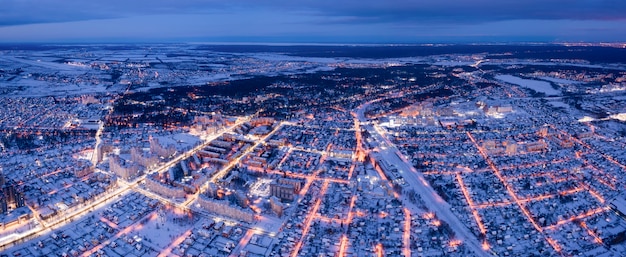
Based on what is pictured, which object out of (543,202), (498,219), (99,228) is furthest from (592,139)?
(99,228)

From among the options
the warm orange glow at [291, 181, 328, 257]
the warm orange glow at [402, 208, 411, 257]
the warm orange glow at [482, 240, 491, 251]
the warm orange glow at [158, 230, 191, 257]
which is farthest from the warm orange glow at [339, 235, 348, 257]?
the warm orange glow at [158, 230, 191, 257]

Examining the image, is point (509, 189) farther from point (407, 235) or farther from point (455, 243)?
point (407, 235)

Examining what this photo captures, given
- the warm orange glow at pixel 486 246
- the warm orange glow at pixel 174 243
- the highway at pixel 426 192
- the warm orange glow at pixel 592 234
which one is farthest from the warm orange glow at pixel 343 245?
the warm orange glow at pixel 592 234

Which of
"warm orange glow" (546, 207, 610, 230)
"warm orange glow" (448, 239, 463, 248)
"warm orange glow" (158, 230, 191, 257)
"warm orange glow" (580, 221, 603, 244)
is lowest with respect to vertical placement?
"warm orange glow" (158, 230, 191, 257)

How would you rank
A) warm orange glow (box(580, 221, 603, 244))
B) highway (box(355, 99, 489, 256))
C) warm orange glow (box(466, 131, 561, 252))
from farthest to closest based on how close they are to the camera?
warm orange glow (box(466, 131, 561, 252))
highway (box(355, 99, 489, 256))
warm orange glow (box(580, 221, 603, 244))

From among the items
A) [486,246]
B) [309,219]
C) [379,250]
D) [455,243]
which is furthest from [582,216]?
[309,219]

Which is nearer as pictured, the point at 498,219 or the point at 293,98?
the point at 498,219

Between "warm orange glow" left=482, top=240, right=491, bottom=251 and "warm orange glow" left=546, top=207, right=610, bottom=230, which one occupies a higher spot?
"warm orange glow" left=546, top=207, right=610, bottom=230

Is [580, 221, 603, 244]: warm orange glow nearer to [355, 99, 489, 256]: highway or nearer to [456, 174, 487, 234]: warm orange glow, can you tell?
[456, 174, 487, 234]: warm orange glow

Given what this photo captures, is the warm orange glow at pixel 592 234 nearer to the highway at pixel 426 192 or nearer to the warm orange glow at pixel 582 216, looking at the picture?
the warm orange glow at pixel 582 216

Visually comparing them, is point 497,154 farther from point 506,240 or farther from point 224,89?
point 224,89

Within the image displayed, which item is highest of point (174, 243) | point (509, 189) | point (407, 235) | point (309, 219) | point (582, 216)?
point (509, 189)
